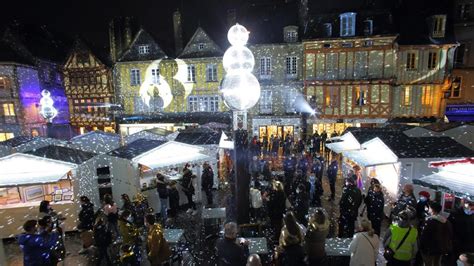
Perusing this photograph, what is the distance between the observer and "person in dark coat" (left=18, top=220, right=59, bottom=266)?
5.33m

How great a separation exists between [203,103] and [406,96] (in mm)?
17040

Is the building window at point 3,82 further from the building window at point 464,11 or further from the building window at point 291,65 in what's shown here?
the building window at point 464,11

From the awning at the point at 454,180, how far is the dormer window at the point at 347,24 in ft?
57.4

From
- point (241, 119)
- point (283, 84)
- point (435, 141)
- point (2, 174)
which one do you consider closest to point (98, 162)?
point (2, 174)

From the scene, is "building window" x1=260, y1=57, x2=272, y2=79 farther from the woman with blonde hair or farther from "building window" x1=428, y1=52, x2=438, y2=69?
the woman with blonde hair

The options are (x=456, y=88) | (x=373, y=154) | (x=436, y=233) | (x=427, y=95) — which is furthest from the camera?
(x=456, y=88)

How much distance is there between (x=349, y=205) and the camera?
7.44 m

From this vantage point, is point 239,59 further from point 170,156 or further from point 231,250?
point 170,156

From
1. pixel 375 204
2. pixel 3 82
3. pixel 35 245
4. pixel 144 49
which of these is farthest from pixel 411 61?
pixel 3 82

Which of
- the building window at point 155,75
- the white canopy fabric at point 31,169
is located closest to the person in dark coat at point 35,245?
the white canopy fabric at point 31,169

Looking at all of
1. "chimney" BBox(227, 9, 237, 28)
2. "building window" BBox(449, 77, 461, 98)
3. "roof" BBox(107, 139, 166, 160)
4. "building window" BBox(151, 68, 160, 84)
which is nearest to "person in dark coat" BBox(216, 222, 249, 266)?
"roof" BBox(107, 139, 166, 160)

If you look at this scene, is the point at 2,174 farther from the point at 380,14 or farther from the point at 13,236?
the point at 380,14

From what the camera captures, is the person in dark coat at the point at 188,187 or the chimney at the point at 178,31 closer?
the person in dark coat at the point at 188,187

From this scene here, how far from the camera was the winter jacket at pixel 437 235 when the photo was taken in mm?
5305
